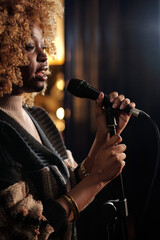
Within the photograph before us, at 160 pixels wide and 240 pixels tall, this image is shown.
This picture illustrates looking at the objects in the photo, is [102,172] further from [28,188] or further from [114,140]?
[28,188]

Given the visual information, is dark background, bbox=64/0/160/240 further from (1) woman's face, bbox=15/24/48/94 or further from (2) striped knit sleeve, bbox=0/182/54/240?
(2) striped knit sleeve, bbox=0/182/54/240

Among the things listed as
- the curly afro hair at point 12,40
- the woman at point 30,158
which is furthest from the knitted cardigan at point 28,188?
the curly afro hair at point 12,40

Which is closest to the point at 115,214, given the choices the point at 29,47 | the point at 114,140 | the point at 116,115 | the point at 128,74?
the point at 114,140

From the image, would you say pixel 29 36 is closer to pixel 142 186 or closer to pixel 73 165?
pixel 73 165

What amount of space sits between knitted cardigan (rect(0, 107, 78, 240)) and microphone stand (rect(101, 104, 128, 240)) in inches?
5.5

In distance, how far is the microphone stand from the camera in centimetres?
84

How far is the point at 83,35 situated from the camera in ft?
7.03

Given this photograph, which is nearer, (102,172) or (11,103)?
(102,172)

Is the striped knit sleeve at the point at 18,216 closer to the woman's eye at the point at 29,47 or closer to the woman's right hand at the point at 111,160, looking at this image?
the woman's right hand at the point at 111,160

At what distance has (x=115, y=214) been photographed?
85 cm

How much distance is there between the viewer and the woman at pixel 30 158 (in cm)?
79

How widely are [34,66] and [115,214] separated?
610 millimetres

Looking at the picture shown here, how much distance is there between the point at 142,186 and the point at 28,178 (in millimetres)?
1275

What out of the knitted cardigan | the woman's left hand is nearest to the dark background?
the woman's left hand
